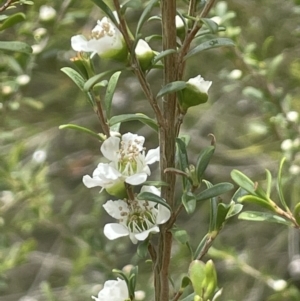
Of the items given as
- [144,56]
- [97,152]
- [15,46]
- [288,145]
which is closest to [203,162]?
[144,56]

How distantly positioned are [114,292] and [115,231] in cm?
6

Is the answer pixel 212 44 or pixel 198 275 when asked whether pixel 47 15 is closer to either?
pixel 212 44

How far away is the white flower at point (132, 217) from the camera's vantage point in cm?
49

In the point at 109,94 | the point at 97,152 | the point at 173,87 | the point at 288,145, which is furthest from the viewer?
the point at 97,152

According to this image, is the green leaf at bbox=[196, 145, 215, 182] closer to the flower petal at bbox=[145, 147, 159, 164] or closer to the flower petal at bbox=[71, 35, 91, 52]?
the flower petal at bbox=[145, 147, 159, 164]

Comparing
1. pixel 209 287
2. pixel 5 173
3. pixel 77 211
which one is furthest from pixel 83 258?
pixel 209 287

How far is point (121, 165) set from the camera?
1.62 feet

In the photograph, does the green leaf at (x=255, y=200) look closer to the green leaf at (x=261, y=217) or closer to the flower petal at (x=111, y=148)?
the green leaf at (x=261, y=217)

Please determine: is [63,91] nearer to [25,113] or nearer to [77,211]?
[25,113]

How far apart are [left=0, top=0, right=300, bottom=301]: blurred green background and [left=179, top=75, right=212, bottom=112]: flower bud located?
2.45ft

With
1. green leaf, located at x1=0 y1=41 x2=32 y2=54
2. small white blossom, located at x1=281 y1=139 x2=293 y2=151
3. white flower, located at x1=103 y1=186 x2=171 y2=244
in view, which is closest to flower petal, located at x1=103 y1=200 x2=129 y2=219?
white flower, located at x1=103 y1=186 x2=171 y2=244

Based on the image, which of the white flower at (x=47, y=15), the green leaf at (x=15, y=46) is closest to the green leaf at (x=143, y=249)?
the green leaf at (x=15, y=46)

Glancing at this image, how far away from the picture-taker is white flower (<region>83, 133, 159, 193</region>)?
0.48 m

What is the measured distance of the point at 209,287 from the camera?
0.43 m
